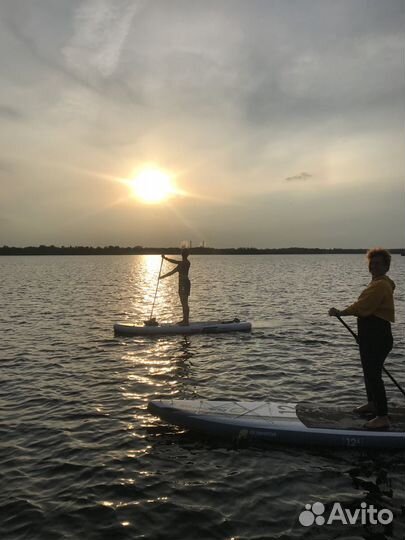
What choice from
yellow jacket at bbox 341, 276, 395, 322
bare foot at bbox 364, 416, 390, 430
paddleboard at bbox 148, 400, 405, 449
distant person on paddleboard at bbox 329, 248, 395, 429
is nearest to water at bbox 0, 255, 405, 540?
paddleboard at bbox 148, 400, 405, 449

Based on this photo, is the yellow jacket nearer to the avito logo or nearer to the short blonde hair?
the short blonde hair

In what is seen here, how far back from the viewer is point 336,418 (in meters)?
8.49

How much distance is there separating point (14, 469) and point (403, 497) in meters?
6.22

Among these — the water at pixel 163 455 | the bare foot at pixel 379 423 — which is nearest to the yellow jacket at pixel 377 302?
the bare foot at pixel 379 423

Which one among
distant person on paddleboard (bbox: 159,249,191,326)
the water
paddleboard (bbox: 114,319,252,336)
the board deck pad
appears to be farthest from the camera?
paddleboard (bbox: 114,319,252,336)

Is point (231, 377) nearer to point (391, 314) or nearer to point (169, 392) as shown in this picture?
point (169, 392)

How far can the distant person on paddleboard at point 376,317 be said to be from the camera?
731 cm

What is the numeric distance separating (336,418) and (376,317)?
2337mm

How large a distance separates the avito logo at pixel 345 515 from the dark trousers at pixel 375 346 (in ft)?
6.35

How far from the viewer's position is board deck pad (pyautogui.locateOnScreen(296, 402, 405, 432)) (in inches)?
320

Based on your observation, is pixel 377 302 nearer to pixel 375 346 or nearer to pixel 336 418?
pixel 375 346

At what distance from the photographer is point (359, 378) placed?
12680 millimetres

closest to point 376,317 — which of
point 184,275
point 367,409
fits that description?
point 367,409

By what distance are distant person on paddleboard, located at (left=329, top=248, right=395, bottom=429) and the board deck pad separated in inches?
24.8
